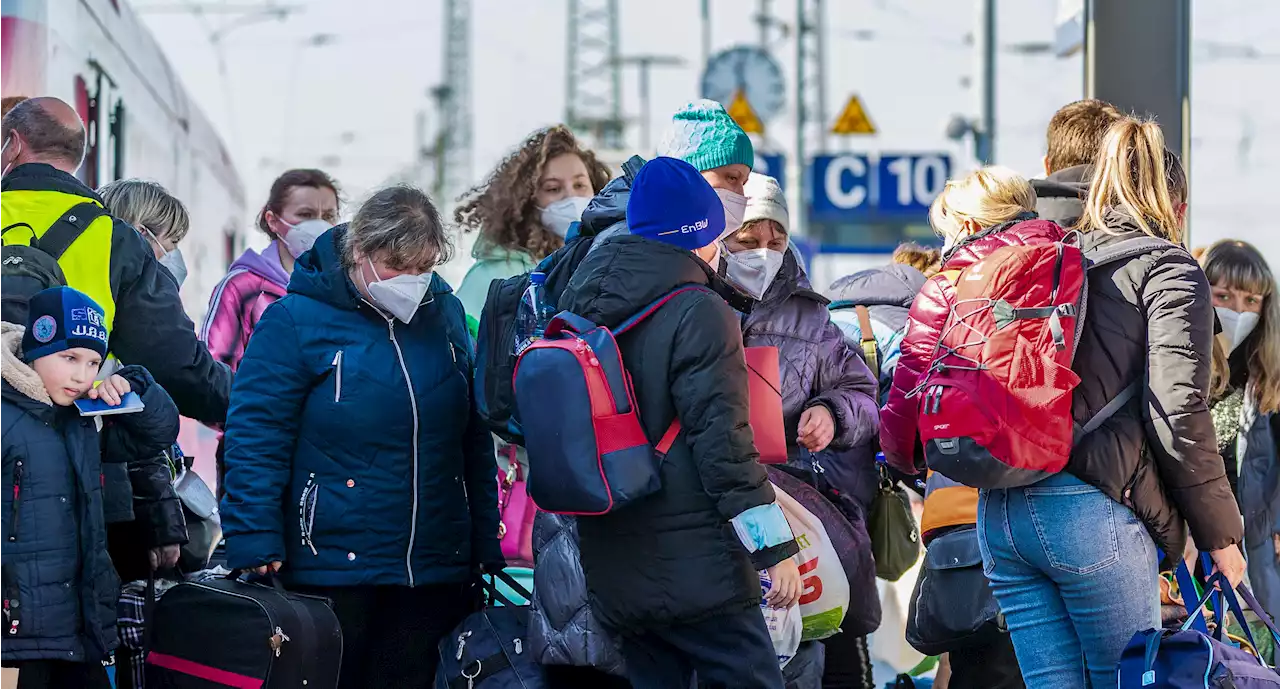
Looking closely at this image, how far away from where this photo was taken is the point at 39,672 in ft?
15.0

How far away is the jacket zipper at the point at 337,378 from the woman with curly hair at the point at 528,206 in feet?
4.26

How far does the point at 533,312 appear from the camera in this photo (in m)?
4.59

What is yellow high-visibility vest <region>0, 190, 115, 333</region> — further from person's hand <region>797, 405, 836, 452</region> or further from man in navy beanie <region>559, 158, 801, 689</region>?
person's hand <region>797, 405, 836, 452</region>

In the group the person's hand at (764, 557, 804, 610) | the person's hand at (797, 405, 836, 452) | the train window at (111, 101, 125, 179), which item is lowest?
the person's hand at (764, 557, 804, 610)

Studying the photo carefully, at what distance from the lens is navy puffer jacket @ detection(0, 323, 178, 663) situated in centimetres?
448

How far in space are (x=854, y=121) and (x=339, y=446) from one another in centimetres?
1298

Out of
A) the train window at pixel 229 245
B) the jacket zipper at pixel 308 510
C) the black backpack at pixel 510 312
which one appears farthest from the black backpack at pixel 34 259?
the train window at pixel 229 245

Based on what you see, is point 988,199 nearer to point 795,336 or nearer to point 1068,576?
point 795,336

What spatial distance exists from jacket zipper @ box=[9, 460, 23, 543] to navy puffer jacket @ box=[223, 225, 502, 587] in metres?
0.52

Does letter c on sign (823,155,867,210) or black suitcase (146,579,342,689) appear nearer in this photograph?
black suitcase (146,579,342,689)

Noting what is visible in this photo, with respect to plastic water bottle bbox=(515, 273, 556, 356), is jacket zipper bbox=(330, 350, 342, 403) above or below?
below

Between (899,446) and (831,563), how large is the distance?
46 centimetres

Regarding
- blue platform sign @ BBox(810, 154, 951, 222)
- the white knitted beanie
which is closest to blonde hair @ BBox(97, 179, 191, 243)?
the white knitted beanie

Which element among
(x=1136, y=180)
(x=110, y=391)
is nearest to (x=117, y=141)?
(x=110, y=391)
